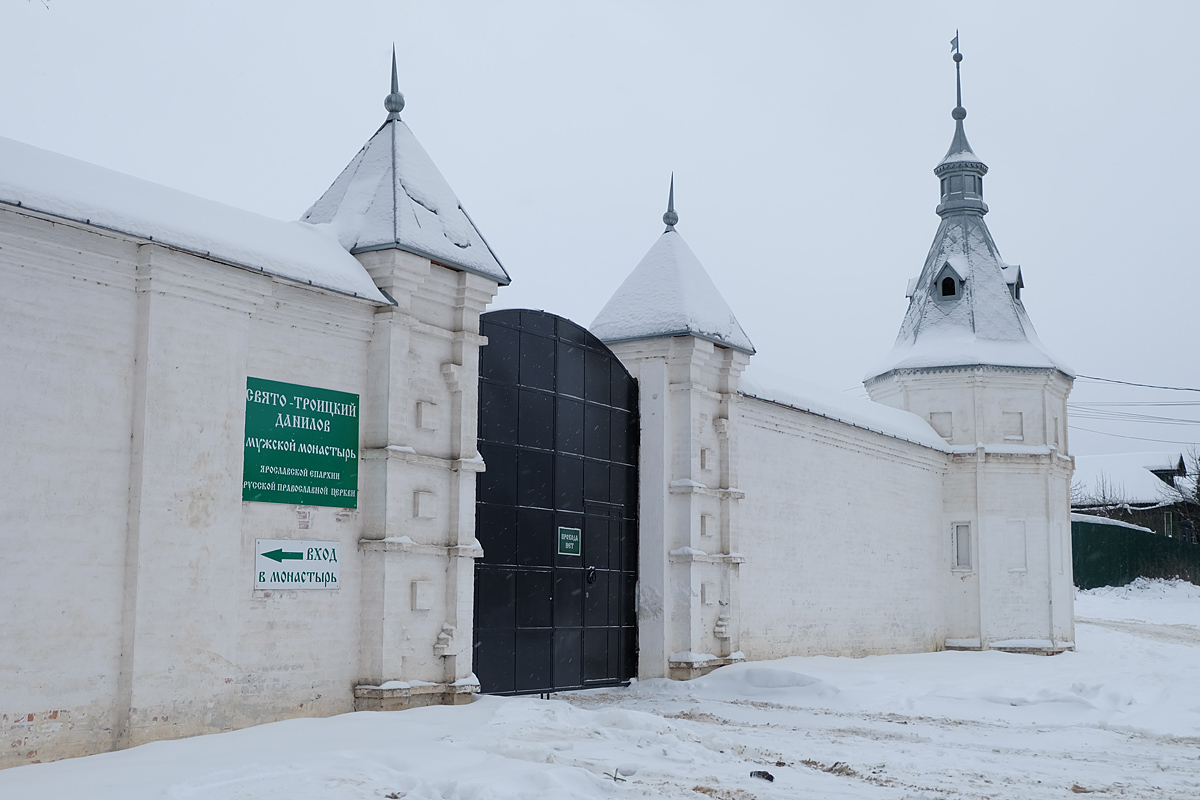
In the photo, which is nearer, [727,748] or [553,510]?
[727,748]

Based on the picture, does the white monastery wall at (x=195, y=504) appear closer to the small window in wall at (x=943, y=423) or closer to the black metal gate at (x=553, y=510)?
the black metal gate at (x=553, y=510)

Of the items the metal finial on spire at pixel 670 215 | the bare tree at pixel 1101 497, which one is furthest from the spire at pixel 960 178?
the bare tree at pixel 1101 497

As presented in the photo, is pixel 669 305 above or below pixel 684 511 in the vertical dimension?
above

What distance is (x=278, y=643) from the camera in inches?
346

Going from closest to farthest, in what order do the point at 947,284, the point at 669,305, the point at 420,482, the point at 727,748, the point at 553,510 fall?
the point at 727,748, the point at 420,482, the point at 553,510, the point at 669,305, the point at 947,284

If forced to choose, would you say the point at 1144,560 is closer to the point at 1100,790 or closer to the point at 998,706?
the point at 998,706

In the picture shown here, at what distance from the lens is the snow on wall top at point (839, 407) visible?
15.3 meters

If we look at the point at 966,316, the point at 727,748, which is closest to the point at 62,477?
the point at 727,748

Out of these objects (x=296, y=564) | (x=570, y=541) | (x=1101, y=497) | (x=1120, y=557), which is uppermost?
(x=1101, y=497)

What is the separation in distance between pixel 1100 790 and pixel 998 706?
443 centimetres

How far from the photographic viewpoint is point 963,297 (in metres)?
22.2

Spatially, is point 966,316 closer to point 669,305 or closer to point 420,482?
point 669,305

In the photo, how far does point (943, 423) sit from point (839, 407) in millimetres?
4377

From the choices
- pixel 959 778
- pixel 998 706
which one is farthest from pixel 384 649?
pixel 998 706
